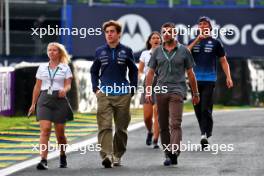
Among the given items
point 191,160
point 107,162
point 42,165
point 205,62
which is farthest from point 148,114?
point 42,165

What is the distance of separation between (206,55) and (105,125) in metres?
2.77

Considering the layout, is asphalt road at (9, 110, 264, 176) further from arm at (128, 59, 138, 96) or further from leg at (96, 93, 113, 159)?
arm at (128, 59, 138, 96)

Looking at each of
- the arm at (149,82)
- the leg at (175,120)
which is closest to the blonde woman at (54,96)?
the arm at (149,82)

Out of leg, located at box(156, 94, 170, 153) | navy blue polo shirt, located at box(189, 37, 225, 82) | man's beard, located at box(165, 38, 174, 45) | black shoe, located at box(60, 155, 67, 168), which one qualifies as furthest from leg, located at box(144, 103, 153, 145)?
black shoe, located at box(60, 155, 67, 168)

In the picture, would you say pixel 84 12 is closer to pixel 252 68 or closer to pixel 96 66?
pixel 252 68

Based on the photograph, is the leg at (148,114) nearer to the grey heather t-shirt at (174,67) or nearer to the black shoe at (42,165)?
the grey heather t-shirt at (174,67)

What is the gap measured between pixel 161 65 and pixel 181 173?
1.67 m

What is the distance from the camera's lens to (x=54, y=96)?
40.7 ft

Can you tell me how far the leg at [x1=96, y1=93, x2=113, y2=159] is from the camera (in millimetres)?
12211

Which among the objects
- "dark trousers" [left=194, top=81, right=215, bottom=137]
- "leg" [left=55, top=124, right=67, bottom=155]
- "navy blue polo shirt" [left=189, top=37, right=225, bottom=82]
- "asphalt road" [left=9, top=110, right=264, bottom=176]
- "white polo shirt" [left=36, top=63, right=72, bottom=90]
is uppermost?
"navy blue polo shirt" [left=189, top=37, right=225, bottom=82]

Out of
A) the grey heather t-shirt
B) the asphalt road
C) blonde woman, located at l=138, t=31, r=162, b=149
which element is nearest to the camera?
the asphalt road

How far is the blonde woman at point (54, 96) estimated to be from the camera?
12336 mm

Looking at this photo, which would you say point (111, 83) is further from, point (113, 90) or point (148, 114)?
point (148, 114)

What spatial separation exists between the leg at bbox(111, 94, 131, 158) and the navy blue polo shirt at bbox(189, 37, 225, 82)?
89.9 inches
